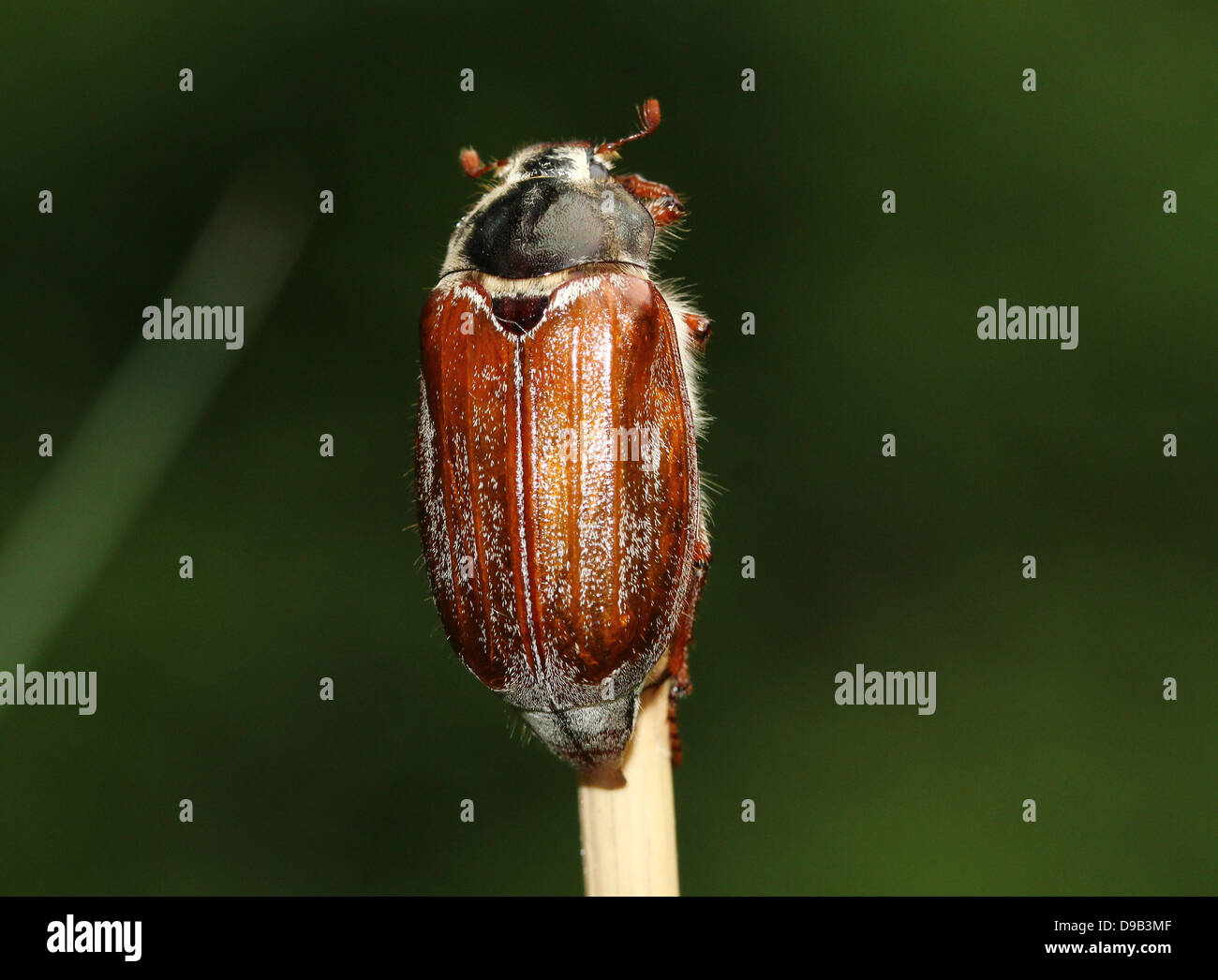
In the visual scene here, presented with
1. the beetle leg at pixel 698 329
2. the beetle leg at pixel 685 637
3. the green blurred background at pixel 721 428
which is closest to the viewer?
the beetle leg at pixel 685 637

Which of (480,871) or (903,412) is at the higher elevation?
(903,412)

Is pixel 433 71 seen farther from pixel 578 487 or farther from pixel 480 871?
pixel 480 871

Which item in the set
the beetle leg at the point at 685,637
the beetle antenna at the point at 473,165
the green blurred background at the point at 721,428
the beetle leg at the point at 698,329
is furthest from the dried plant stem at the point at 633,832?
the green blurred background at the point at 721,428

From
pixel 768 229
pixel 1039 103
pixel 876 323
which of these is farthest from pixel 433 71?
pixel 1039 103

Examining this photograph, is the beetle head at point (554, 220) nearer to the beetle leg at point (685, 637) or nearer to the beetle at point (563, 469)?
the beetle at point (563, 469)

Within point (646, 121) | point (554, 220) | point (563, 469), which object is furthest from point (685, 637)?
point (646, 121)

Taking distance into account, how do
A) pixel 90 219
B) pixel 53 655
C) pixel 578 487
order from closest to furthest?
pixel 578 487 → pixel 53 655 → pixel 90 219
